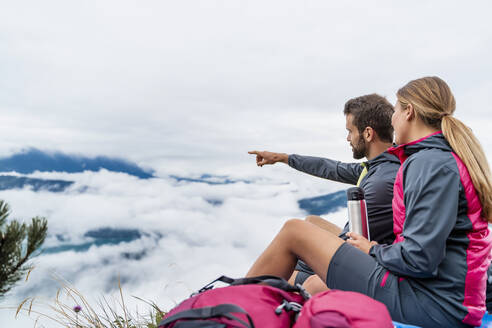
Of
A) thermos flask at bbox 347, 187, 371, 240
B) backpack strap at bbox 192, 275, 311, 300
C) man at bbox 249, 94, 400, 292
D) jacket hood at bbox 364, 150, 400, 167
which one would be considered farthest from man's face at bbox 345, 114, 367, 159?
backpack strap at bbox 192, 275, 311, 300

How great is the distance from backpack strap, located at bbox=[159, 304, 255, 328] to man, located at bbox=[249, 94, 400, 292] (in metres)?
1.56

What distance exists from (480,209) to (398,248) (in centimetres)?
48

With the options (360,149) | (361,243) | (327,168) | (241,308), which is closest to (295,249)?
(361,243)

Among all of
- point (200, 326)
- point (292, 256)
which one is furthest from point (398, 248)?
point (200, 326)

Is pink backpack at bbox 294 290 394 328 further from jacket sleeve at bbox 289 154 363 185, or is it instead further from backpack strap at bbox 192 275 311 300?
jacket sleeve at bbox 289 154 363 185

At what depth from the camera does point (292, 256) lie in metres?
2.35

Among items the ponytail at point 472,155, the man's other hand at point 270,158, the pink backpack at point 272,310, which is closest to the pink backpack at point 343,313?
the pink backpack at point 272,310

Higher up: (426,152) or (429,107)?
(429,107)

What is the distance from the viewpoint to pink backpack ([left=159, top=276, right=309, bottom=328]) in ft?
A: 5.34

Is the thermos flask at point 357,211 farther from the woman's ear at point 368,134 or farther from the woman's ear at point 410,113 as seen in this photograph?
the woman's ear at point 368,134

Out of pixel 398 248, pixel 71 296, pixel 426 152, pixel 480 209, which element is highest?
pixel 426 152

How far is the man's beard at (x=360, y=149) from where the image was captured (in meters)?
3.51

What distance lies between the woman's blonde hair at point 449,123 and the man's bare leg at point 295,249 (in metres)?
0.76

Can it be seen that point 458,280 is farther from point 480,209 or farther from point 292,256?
point 292,256
